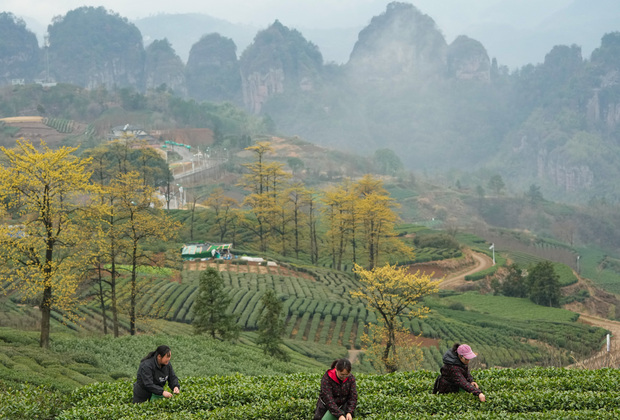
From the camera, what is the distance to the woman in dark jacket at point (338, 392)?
29.0 feet

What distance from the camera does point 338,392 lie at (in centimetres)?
897

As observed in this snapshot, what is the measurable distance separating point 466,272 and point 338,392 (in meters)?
58.4

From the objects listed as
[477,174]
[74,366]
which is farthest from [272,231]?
[477,174]

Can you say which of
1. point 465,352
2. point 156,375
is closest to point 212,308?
point 156,375

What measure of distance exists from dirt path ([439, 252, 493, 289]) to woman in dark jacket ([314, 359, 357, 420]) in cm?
5207

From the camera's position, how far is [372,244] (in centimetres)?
5284

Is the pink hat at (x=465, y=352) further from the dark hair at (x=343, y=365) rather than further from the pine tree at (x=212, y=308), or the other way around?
the pine tree at (x=212, y=308)

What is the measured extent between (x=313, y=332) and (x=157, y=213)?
24.9m

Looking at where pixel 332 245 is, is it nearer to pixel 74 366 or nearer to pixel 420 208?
pixel 74 366

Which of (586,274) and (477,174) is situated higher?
(477,174)

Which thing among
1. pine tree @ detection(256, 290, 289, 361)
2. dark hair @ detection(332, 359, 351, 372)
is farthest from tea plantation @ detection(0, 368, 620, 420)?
pine tree @ detection(256, 290, 289, 361)

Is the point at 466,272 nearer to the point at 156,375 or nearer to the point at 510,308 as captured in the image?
the point at 510,308

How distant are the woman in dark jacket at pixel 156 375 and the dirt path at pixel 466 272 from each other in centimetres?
5172

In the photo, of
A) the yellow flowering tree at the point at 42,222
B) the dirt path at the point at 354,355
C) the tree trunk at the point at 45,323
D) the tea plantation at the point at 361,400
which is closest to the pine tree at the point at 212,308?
the yellow flowering tree at the point at 42,222
